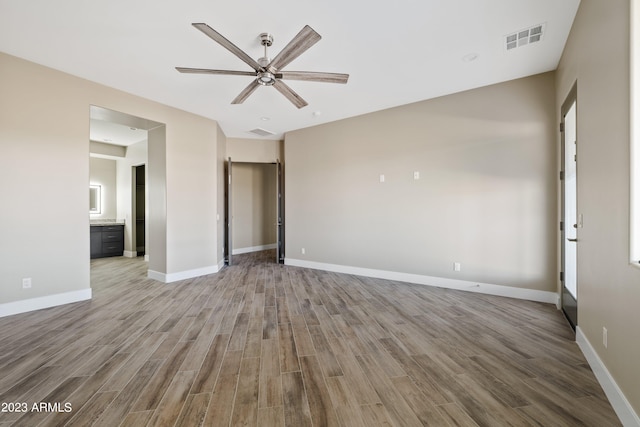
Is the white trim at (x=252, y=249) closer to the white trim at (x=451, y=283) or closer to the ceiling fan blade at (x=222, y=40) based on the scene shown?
the white trim at (x=451, y=283)

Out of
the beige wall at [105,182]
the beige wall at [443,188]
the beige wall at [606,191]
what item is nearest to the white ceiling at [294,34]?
the beige wall at [443,188]

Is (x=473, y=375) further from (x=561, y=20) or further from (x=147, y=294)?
(x=147, y=294)

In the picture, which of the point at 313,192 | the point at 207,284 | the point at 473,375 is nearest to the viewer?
the point at 473,375

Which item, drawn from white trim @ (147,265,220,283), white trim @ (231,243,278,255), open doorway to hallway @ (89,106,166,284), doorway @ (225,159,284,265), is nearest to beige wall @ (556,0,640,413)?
white trim @ (147,265,220,283)

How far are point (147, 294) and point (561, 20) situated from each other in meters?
5.81

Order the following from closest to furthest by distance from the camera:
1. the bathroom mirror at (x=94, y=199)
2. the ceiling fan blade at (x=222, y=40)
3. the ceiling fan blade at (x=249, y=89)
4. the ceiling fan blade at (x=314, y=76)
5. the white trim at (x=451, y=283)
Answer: the ceiling fan blade at (x=222, y=40)
the ceiling fan blade at (x=314, y=76)
the ceiling fan blade at (x=249, y=89)
the white trim at (x=451, y=283)
the bathroom mirror at (x=94, y=199)

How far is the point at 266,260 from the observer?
Result: 6.32 m

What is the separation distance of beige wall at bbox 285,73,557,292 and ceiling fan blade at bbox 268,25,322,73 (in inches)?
104

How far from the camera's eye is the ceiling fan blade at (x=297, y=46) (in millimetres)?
2013

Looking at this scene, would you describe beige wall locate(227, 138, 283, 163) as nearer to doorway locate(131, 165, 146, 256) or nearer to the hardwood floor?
doorway locate(131, 165, 146, 256)

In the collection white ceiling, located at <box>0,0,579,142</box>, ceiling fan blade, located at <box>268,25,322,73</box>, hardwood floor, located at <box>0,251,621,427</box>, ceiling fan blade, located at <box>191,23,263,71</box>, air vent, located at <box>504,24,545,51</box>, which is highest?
air vent, located at <box>504,24,545,51</box>

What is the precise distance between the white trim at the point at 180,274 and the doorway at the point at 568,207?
5.28 m

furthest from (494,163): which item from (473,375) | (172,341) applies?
(172,341)

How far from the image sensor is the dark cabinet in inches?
252
